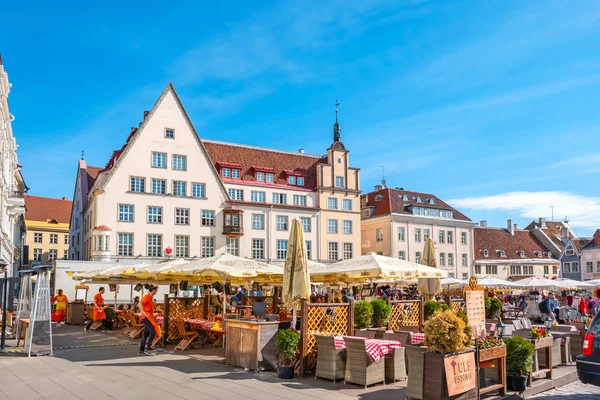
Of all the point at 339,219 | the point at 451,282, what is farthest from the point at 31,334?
the point at 339,219

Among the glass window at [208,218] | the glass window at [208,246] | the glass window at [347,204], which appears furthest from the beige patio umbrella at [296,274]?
the glass window at [347,204]

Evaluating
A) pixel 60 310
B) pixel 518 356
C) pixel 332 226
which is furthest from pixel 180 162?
pixel 518 356

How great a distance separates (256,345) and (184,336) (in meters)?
5.39

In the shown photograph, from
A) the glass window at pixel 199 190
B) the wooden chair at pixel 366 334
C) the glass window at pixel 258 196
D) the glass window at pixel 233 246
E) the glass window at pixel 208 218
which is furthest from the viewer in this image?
the glass window at pixel 258 196

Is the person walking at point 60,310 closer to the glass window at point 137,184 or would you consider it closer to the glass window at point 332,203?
the glass window at point 137,184

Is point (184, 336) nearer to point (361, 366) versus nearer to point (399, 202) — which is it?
point (361, 366)

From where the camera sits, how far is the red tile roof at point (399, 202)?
210ft

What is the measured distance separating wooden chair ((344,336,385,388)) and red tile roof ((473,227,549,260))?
2578 inches

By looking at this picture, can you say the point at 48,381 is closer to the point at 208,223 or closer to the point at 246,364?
the point at 246,364

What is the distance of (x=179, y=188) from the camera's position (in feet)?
161

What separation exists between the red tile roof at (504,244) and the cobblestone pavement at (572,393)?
210ft

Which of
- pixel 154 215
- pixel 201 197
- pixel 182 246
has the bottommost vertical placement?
pixel 182 246

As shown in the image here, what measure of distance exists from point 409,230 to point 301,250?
171 feet

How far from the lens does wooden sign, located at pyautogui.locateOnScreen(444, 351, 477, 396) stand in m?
8.44
